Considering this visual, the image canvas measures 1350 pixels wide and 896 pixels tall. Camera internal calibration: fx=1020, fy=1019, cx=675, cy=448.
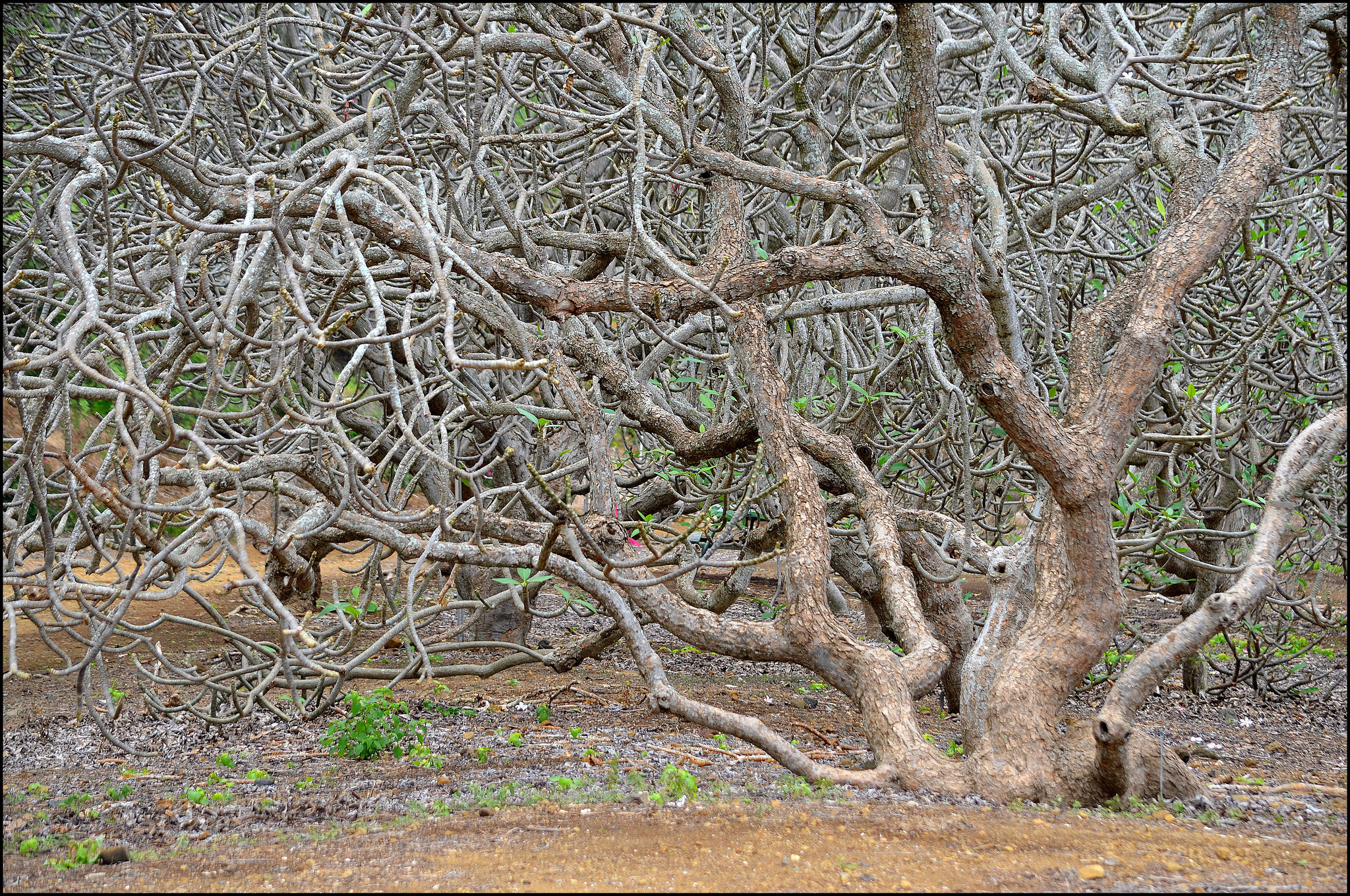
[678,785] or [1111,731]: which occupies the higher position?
[1111,731]

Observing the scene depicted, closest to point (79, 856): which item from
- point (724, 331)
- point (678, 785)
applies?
point (678, 785)

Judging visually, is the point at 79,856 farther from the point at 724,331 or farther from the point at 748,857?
the point at 724,331

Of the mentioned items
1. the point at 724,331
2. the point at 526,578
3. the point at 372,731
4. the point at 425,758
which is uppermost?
the point at 724,331

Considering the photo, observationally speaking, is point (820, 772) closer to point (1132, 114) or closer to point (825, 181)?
point (825, 181)

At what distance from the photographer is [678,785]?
142 inches

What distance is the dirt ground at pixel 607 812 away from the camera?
2.58m

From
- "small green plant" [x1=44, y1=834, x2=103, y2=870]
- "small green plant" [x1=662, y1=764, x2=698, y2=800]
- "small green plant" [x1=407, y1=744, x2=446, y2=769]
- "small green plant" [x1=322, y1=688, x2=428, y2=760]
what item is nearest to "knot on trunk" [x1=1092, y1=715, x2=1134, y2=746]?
"small green plant" [x1=662, y1=764, x2=698, y2=800]

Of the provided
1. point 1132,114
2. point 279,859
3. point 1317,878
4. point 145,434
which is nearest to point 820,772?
point 1317,878

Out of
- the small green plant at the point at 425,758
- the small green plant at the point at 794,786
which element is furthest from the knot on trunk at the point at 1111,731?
the small green plant at the point at 425,758

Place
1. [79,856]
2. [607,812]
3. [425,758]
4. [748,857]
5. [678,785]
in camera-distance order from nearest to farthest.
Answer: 1. [748,857]
2. [79,856]
3. [607,812]
4. [678,785]
5. [425,758]

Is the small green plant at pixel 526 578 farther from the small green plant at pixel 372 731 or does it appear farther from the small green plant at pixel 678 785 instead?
the small green plant at pixel 678 785

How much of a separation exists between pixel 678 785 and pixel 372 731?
168cm

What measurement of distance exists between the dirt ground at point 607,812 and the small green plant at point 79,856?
3 cm

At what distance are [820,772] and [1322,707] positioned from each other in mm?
4072
